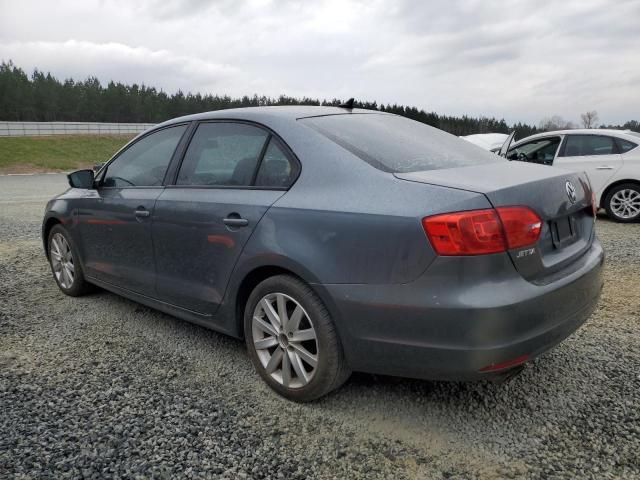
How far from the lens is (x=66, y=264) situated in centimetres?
473

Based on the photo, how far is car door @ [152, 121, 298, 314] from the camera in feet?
9.58

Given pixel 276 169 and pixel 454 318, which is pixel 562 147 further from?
pixel 454 318

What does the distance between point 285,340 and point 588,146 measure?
8179 mm

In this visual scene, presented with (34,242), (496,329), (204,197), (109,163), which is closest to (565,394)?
(496,329)

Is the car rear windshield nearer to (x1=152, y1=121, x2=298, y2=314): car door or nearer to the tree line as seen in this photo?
(x1=152, y1=121, x2=298, y2=314): car door

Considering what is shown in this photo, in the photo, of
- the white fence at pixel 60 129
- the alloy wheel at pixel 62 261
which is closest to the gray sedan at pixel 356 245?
the alloy wheel at pixel 62 261

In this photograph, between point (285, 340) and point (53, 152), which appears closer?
point (285, 340)

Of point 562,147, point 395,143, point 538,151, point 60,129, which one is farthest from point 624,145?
point 60,129

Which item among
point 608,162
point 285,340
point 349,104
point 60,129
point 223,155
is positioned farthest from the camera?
point 60,129

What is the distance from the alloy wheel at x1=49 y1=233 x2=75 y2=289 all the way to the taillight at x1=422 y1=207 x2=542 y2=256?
361cm

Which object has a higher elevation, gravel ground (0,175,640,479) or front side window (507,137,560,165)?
front side window (507,137,560,165)

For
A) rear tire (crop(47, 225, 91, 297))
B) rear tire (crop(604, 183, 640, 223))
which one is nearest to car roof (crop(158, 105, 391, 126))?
rear tire (crop(47, 225, 91, 297))

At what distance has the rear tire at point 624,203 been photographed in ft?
28.0

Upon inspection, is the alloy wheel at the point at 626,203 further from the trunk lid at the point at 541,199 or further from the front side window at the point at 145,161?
the front side window at the point at 145,161
